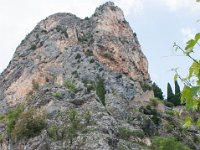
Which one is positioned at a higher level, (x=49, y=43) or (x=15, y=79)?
(x=49, y=43)

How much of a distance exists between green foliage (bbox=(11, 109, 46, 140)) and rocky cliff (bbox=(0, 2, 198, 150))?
7 cm

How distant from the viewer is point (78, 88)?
59500mm

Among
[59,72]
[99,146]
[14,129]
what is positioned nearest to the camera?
[99,146]

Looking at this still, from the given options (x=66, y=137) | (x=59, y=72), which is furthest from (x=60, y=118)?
(x=59, y=72)

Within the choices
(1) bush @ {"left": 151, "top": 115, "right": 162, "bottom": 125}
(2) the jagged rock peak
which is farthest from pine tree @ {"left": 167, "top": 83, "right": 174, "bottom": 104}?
(1) bush @ {"left": 151, "top": 115, "right": 162, "bottom": 125}

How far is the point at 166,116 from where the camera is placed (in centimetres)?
6562

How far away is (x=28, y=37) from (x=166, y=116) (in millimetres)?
31287

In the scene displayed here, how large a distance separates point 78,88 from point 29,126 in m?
24.5

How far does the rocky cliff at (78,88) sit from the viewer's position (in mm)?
34438

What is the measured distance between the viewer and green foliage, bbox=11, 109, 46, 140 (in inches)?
1366

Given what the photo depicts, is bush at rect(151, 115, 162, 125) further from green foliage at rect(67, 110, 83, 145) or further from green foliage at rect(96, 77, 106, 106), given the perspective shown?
green foliage at rect(67, 110, 83, 145)

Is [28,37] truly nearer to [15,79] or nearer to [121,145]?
[15,79]

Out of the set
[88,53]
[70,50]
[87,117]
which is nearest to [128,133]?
[87,117]

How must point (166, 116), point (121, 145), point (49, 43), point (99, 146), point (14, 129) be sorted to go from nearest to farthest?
point (99, 146)
point (121, 145)
point (14, 129)
point (166, 116)
point (49, 43)
